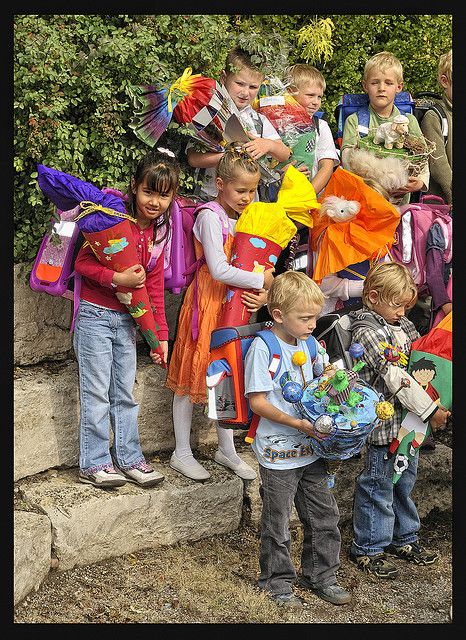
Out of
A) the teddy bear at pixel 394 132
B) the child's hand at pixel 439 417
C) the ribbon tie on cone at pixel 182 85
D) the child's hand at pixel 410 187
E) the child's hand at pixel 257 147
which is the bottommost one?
the child's hand at pixel 439 417

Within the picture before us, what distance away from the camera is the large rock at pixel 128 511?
4758mm

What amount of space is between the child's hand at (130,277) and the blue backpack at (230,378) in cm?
48

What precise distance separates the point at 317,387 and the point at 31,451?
63.8 inches

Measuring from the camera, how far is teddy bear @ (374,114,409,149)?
5484 mm

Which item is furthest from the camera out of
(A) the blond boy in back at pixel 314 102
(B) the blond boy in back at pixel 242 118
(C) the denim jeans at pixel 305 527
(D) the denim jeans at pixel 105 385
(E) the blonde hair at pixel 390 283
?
(A) the blond boy in back at pixel 314 102

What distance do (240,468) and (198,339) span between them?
773mm

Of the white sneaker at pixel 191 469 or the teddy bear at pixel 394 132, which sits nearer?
the white sneaker at pixel 191 469

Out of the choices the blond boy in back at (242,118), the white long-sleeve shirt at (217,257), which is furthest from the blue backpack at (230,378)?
the blond boy in back at (242,118)

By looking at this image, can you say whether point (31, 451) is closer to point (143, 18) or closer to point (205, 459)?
point (205, 459)

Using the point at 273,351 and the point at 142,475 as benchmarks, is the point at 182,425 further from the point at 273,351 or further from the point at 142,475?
the point at 273,351

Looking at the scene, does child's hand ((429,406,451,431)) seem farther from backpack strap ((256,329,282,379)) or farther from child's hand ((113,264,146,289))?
child's hand ((113,264,146,289))

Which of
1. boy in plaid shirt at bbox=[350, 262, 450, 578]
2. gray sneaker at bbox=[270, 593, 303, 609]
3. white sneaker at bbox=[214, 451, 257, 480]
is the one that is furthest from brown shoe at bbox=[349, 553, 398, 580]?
white sneaker at bbox=[214, 451, 257, 480]

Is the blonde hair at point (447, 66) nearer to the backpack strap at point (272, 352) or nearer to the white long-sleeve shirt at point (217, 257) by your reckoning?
the white long-sleeve shirt at point (217, 257)

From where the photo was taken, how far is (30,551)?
450 centimetres
